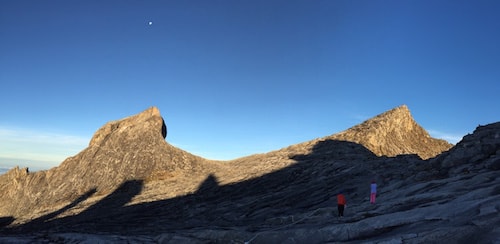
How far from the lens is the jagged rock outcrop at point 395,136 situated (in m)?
56.5

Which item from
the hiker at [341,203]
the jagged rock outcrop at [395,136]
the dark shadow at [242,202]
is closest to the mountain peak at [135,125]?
the dark shadow at [242,202]

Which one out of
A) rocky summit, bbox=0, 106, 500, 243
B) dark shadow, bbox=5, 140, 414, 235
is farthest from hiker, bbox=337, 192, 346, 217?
dark shadow, bbox=5, 140, 414, 235

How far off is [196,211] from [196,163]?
81.4 ft

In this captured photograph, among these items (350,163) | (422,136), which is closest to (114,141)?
(350,163)

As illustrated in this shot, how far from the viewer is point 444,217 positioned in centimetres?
1524

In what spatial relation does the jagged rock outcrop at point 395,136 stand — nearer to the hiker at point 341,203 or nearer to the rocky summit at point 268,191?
the rocky summit at point 268,191

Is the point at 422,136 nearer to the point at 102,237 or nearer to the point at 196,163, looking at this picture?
the point at 196,163

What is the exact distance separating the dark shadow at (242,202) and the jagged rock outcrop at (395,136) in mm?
6501

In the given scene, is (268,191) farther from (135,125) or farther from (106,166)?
(135,125)

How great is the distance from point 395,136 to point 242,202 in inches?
1424

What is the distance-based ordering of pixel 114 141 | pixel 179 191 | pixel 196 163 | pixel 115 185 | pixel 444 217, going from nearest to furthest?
pixel 444 217, pixel 179 191, pixel 115 185, pixel 196 163, pixel 114 141

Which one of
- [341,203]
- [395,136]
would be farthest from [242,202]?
[395,136]

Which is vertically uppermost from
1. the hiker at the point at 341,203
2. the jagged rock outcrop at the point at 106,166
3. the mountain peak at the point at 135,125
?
the mountain peak at the point at 135,125

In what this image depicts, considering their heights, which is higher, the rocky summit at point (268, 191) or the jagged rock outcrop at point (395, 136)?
the jagged rock outcrop at point (395, 136)
